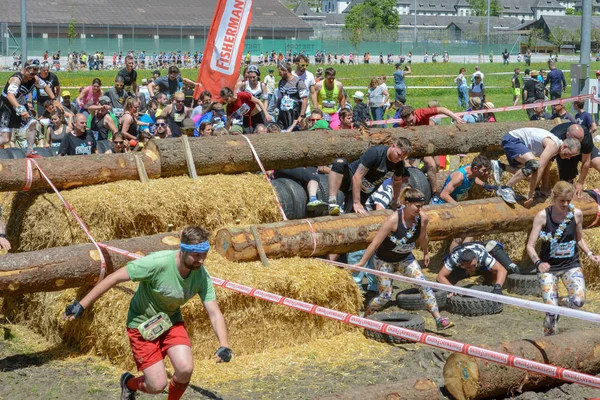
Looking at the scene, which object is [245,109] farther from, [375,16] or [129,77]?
[375,16]

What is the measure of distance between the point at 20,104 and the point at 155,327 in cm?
1158

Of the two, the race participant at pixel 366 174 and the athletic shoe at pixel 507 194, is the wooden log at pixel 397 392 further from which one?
the athletic shoe at pixel 507 194

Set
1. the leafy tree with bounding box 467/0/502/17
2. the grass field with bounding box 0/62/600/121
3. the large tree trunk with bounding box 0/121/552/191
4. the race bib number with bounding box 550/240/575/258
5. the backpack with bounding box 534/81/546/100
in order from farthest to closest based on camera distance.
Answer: the leafy tree with bounding box 467/0/502/17, the grass field with bounding box 0/62/600/121, the backpack with bounding box 534/81/546/100, the large tree trunk with bounding box 0/121/552/191, the race bib number with bounding box 550/240/575/258

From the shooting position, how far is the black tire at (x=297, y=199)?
12.1 meters

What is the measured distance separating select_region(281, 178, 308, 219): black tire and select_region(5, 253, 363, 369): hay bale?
6.07 ft

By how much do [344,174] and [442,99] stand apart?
32107 millimetres

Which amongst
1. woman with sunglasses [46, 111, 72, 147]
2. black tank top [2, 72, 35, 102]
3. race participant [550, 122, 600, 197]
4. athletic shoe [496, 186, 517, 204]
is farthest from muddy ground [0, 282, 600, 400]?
black tank top [2, 72, 35, 102]

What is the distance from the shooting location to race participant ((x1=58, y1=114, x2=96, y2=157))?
46.3 feet

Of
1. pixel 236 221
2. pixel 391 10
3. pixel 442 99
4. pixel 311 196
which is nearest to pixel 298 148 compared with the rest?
pixel 311 196

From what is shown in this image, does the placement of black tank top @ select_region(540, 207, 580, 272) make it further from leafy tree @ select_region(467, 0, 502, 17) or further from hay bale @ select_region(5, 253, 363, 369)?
leafy tree @ select_region(467, 0, 502, 17)

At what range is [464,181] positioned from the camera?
12.9 m

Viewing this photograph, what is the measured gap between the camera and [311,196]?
1234 centimetres

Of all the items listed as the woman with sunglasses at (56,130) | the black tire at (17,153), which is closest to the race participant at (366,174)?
the black tire at (17,153)

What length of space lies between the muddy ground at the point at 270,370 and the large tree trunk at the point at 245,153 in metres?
1.88
